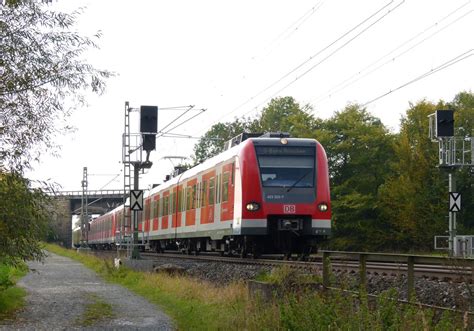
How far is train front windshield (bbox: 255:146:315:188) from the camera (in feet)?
72.6

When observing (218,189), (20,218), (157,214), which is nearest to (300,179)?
(218,189)

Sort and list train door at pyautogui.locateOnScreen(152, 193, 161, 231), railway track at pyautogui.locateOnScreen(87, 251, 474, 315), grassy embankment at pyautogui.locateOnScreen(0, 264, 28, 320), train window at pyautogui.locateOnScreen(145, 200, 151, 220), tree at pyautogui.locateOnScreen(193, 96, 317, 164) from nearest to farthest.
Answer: railway track at pyautogui.locateOnScreen(87, 251, 474, 315), grassy embankment at pyautogui.locateOnScreen(0, 264, 28, 320), train door at pyautogui.locateOnScreen(152, 193, 161, 231), train window at pyautogui.locateOnScreen(145, 200, 151, 220), tree at pyautogui.locateOnScreen(193, 96, 317, 164)

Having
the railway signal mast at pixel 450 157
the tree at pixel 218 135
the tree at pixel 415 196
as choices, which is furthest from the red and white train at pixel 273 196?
the tree at pixel 218 135

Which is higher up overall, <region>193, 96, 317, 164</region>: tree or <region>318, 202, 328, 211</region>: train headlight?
<region>193, 96, 317, 164</region>: tree

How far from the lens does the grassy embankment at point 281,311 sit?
846 centimetres

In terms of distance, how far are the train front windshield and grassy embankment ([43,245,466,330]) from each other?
12.1ft

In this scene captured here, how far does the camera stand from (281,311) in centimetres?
1030

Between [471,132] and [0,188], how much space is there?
48.7m

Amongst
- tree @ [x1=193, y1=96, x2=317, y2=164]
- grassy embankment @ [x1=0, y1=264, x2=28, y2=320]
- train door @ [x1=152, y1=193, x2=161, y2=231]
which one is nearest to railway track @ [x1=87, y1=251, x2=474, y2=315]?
grassy embankment @ [x1=0, y1=264, x2=28, y2=320]

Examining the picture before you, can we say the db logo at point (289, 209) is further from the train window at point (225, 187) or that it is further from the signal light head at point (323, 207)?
the train window at point (225, 187)

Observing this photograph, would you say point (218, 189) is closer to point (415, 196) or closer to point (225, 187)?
point (225, 187)

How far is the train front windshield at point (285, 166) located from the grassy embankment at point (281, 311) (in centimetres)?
369

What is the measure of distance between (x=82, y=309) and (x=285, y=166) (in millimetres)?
8083

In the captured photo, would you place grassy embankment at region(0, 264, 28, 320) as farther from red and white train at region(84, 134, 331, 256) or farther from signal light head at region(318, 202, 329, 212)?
signal light head at region(318, 202, 329, 212)
